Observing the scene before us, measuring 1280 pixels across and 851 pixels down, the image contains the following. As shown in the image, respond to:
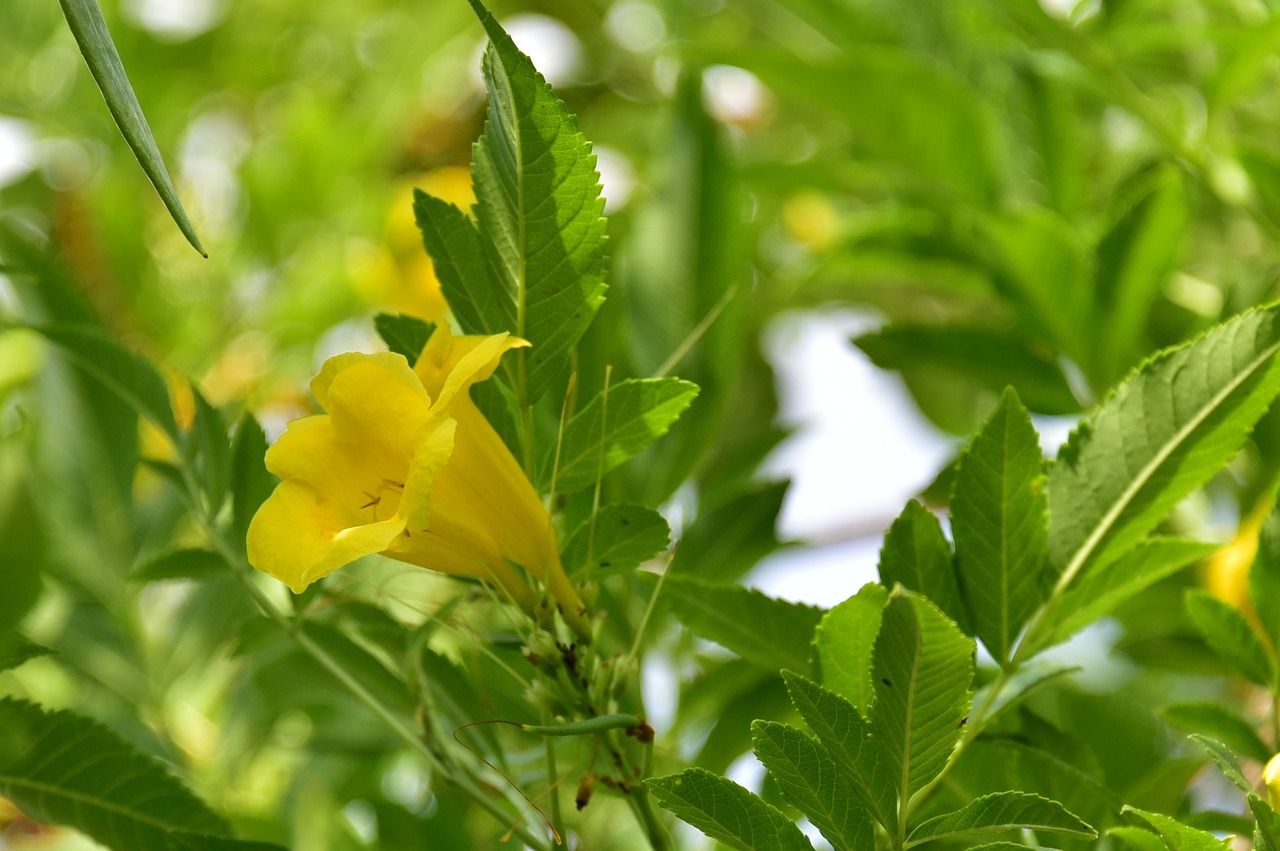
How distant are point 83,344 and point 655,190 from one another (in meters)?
0.46

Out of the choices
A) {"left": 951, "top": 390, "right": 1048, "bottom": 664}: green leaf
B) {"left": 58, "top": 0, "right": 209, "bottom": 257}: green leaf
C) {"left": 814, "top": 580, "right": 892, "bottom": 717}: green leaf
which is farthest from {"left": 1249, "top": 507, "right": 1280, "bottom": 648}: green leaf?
{"left": 58, "top": 0, "right": 209, "bottom": 257}: green leaf

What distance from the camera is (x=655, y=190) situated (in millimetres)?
992

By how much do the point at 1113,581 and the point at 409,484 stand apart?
0.34 meters

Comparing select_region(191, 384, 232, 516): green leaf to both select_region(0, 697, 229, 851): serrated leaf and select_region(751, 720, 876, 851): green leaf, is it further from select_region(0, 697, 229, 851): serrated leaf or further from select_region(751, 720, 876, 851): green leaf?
select_region(751, 720, 876, 851): green leaf

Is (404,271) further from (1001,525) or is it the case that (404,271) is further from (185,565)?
(1001,525)

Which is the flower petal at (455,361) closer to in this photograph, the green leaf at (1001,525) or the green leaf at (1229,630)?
the green leaf at (1001,525)

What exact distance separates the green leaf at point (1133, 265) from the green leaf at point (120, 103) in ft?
2.19

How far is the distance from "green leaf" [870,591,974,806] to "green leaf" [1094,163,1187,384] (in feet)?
1.60

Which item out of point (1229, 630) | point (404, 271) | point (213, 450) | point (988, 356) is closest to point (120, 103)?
point (213, 450)

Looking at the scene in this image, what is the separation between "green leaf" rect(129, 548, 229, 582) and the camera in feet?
2.29

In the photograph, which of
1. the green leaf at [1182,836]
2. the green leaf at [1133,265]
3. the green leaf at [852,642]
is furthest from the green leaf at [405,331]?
the green leaf at [1133,265]

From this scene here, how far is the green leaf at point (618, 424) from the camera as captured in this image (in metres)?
0.56

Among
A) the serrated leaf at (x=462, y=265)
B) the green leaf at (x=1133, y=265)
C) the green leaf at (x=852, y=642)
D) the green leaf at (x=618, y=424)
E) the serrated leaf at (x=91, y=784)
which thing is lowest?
the serrated leaf at (x=91, y=784)

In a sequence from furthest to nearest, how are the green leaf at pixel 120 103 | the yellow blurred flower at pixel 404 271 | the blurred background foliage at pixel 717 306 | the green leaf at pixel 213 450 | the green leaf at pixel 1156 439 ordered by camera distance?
the yellow blurred flower at pixel 404 271 < the blurred background foliage at pixel 717 306 < the green leaf at pixel 213 450 < the green leaf at pixel 1156 439 < the green leaf at pixel 120 103
